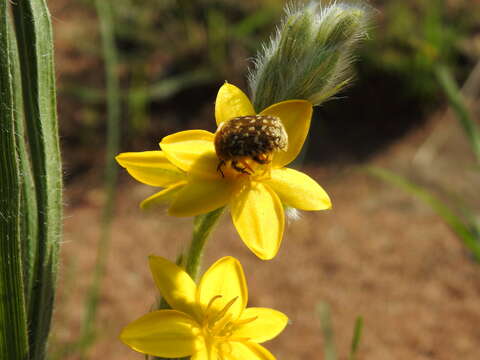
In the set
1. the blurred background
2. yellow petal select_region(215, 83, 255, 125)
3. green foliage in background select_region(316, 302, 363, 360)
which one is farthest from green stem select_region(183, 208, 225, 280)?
the blurred background

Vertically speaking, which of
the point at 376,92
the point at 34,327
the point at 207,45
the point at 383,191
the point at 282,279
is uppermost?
the point at 207,45

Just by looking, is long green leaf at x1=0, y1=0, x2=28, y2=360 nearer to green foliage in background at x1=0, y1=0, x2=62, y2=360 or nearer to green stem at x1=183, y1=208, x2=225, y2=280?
green foliage in background at x1=0, y1=0, x2=62, y2=360

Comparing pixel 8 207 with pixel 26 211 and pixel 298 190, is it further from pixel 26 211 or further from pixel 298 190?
pixel 298 190

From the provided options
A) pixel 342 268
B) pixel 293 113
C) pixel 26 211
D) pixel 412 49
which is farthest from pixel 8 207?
pixel 412 49

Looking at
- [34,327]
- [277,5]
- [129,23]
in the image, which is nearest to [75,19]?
[129,23]

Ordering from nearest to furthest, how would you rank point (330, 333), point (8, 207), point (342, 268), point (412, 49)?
1. point (8, 207)
2. point (330, 333)
3. point (342, 268)
4. point (412, 49)

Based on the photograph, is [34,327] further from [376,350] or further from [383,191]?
[383,191]
